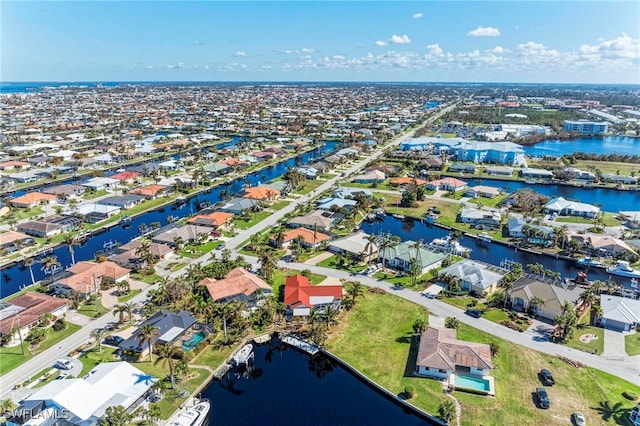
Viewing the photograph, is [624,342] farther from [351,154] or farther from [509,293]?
[351,154]

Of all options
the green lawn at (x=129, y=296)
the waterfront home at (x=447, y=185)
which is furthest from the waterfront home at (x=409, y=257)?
the waterfront home at (x=447, y=185)

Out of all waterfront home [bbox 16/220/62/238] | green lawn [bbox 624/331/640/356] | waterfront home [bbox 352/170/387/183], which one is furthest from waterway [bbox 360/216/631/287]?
waterfront home [bbox 16/220/62/238]

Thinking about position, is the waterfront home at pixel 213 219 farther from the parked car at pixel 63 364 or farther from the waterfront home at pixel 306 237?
the parked car at pixel 63 364

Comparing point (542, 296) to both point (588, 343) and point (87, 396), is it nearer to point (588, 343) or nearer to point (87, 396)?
point (588, 343)

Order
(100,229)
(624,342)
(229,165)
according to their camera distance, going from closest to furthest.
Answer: (624,342), (100,229), (229,165)

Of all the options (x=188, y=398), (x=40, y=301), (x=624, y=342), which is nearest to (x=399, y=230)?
(x=624, y=342)

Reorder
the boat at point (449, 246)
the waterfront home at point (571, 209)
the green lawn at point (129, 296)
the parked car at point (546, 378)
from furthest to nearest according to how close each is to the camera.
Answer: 1. the waterfront home at point (571, 209)
2. the boat at point (449, 246)
3. the green lawn at point (129, 296)
4. the parked car at point (546, 378)
